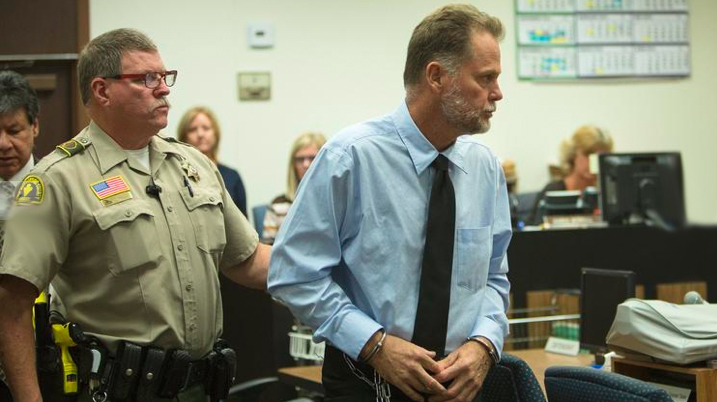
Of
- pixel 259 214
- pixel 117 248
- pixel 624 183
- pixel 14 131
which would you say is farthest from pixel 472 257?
pixel 259 214

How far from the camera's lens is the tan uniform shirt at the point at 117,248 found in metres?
2.03

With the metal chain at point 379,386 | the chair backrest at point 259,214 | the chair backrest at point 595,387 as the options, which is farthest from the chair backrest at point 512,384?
the chair backrest at point 259,214

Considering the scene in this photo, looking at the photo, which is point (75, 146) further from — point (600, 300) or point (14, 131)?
point (600, 300)

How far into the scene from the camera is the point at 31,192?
2039mm

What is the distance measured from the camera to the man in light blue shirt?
6.03ft

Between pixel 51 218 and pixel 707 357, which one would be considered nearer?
pixel 51 218

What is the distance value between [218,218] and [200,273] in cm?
17

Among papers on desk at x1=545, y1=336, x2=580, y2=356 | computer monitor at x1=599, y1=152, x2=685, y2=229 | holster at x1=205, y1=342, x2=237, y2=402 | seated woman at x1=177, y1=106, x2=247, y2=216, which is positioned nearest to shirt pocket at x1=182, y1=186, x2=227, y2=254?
holster at x1=205, y1=342, x2=237, y2=402

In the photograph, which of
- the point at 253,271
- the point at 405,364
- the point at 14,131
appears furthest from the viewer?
the point at 14,131

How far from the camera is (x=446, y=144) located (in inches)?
78.5

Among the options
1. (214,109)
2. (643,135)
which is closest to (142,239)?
(214,109)

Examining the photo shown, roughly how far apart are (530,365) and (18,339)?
183cm

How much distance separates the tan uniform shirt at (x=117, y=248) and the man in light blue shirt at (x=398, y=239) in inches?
13.5

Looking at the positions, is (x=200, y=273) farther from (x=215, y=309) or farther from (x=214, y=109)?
(x=214, y=109)
